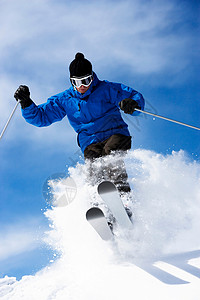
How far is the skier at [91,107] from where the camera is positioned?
3930mm

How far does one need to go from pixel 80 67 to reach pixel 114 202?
2.08 meters

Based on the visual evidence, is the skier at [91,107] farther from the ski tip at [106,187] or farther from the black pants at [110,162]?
the ski tip at [106,187]

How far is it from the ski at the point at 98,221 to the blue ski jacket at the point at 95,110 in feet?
4.11

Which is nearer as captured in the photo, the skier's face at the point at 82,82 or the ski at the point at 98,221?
the ski at the point at 98,221

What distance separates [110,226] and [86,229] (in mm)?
1055

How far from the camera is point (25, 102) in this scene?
4.12 metres

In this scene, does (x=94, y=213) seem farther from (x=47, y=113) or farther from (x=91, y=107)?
(x=47, y=113)

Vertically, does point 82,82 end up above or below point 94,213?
above

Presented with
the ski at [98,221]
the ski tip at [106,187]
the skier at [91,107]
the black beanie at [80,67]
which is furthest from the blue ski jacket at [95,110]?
the ski at [98,221]

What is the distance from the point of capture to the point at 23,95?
159 inches

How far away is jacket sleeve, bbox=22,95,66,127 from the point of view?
169 inches

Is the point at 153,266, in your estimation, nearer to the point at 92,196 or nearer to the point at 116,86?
the point at 92,196

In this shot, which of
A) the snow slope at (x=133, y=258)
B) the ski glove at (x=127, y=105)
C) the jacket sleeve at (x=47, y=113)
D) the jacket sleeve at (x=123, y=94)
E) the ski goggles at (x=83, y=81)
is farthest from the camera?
the jacket sleeve at (x=47, y=113)

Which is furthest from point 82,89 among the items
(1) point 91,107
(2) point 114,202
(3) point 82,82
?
(2) point 114,202
